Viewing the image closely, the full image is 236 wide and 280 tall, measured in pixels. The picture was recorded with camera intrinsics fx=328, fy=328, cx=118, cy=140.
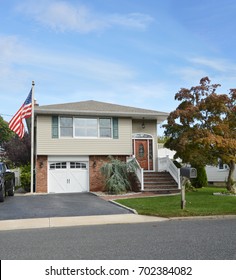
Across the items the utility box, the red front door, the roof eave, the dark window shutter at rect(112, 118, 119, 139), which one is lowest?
the utility box

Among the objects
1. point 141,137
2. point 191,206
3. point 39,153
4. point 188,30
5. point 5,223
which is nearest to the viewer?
point 5,223

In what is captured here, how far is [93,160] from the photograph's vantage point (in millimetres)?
21078

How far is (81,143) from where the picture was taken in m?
20.7

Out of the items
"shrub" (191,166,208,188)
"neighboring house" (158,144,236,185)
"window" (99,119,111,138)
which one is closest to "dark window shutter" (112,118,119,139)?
"window" (99,119,111,138)

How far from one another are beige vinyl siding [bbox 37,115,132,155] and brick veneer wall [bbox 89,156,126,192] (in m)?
0.49

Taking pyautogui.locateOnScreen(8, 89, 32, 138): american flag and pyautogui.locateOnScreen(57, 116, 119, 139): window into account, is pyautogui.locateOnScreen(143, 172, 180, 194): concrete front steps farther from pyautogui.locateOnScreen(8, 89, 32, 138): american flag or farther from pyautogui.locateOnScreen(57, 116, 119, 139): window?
pyautogui.locateOnScreen(8, 89, 32, 138): american flag

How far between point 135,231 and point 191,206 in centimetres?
465

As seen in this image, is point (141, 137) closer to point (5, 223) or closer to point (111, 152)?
point (111, 152)

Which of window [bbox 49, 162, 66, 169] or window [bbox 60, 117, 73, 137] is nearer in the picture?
window [bbox 60, 117, 73, 137]

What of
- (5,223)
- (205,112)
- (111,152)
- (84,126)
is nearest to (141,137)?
(111,152)

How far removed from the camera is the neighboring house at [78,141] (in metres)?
20.2

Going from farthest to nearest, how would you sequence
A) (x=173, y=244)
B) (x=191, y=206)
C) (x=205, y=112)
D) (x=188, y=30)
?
(x=205, y=112), (x=188, y=30), (x=191, y=206), (x=173, y=244)

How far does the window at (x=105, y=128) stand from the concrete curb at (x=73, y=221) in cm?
1021

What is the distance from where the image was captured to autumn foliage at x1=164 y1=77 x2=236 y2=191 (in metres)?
15.9
